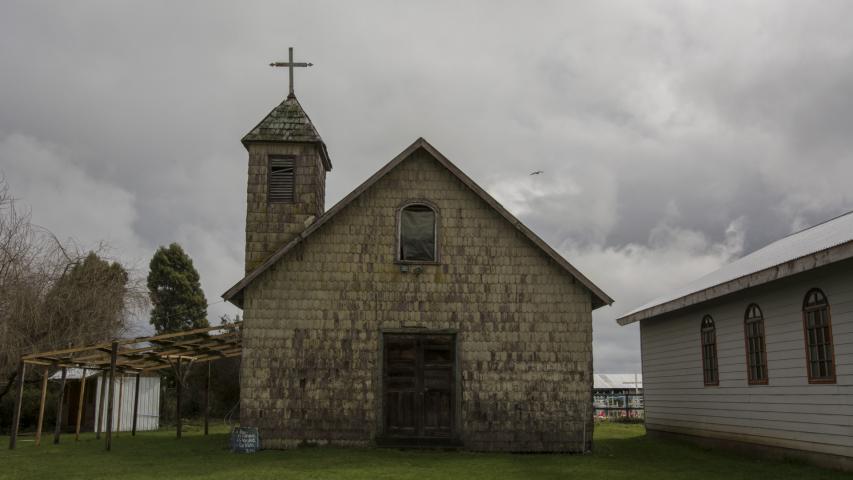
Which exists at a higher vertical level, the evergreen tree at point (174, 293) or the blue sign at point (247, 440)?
the evergreen tree at point (174, 293)

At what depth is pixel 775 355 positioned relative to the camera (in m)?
14.8

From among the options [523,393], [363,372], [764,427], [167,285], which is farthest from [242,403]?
[167,285]

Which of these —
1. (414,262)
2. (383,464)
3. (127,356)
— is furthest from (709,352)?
(127,356)

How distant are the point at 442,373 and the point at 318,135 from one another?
270 inches

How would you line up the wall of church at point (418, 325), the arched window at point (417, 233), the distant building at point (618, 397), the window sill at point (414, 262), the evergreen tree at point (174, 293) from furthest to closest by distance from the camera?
the evergreen tree at point (174, 293)
the distant building at point (618, 397)
the arched window at point (417, 233)
the window sill at point (414, 262)
the wall of church at point (418, 325)

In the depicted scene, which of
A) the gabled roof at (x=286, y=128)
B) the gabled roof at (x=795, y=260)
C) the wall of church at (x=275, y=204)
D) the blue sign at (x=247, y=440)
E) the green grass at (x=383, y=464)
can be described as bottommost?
the green grass at (x=383, y=464)

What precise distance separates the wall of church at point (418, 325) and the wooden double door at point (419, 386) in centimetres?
30

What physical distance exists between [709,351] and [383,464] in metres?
8.60

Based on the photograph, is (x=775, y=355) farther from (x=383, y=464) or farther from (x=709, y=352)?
(x=383, y=464)

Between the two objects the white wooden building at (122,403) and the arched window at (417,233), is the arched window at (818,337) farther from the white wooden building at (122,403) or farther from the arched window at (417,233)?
the white wooden building at (122,403)

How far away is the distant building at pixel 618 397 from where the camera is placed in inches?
1265

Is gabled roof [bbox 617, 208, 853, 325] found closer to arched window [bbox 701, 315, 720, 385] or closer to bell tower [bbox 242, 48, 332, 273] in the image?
arched window [bbox 701, 315, 720, 385]

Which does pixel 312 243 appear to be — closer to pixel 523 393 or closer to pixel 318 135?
pixel 318 135

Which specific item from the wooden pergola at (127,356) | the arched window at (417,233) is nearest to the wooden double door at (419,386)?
the arched window at (417,233)
